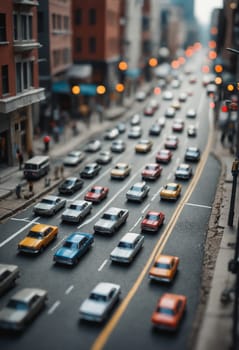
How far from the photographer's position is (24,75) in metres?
53.6

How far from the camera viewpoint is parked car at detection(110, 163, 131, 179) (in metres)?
52.0

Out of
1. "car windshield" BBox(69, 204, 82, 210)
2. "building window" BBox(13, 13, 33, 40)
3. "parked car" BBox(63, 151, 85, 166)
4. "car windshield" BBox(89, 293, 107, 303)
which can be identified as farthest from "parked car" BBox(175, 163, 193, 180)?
"car windshield" BBox(89, 293, 107, 303)

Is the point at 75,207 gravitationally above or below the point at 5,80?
below

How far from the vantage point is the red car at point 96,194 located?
146 feet

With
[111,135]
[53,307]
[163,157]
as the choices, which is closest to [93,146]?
[111,135]

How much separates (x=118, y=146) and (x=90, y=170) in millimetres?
11979

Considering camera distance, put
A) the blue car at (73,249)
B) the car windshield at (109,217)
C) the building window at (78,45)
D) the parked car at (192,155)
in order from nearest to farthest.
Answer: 1. the blue car at (73,249)
2. the car windshield at (109,217)
3. the parked car at (192,155)
4. the building window at (78,45)

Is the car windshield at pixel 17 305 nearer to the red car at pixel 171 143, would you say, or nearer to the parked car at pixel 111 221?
the parked car at pixel 111 221

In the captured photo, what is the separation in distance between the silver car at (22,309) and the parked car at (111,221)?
10.8 m

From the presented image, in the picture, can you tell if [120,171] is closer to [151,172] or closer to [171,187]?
[151,172]

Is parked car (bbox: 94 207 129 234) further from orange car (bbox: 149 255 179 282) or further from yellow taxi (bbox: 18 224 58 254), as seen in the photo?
orange car (bbox: 149 255 179 282)

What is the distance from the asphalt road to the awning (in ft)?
118

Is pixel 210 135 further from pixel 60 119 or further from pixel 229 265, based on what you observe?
pixel 229 265

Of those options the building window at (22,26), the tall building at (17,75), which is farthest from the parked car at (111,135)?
the building window at (22,26)
